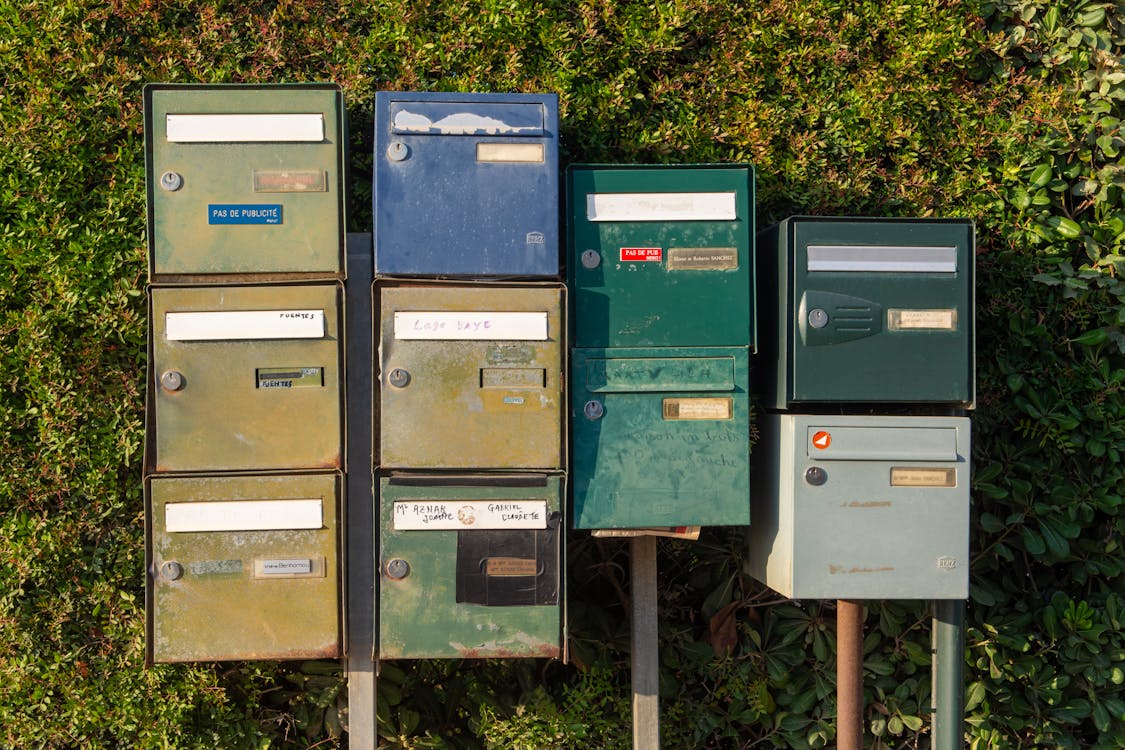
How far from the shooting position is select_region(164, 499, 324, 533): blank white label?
2.36 meters

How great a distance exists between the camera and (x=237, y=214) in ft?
7.73

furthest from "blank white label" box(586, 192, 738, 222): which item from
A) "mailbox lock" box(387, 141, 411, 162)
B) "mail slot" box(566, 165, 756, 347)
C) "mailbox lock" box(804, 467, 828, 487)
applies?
"mailbox lock" box(804, 467, 828, 487)

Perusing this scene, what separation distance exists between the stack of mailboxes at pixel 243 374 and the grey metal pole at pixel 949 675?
190cm

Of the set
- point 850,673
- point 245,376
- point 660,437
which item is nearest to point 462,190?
point 245,376

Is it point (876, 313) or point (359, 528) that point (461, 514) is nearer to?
point (359, 528)

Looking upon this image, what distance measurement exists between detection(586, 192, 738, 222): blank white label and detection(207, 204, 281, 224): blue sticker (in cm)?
88

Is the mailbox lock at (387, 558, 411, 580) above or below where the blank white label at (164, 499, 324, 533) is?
below

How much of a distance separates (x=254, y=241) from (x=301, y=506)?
72cm

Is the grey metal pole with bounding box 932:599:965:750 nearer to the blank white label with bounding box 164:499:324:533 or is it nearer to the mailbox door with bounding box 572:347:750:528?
the mailbox door with bounding box 572:347:750:528

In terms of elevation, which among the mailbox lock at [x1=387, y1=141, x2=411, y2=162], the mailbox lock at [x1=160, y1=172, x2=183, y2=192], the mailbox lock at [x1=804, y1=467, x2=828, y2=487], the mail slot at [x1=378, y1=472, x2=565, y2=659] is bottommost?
the mail slot at [x1=378, y1=472, x2=565, y2=659]

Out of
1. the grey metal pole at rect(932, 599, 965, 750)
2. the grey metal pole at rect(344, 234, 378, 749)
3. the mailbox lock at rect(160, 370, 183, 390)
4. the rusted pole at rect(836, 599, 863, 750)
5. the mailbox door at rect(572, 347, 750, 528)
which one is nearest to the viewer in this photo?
the mailbox lock at rect(160, 370, 183, 390)

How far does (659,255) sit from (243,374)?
1.17 metres

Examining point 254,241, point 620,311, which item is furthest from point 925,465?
point 254,241

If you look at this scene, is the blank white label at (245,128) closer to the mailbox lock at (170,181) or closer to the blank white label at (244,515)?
A: the mailbox lock at (170,181)
